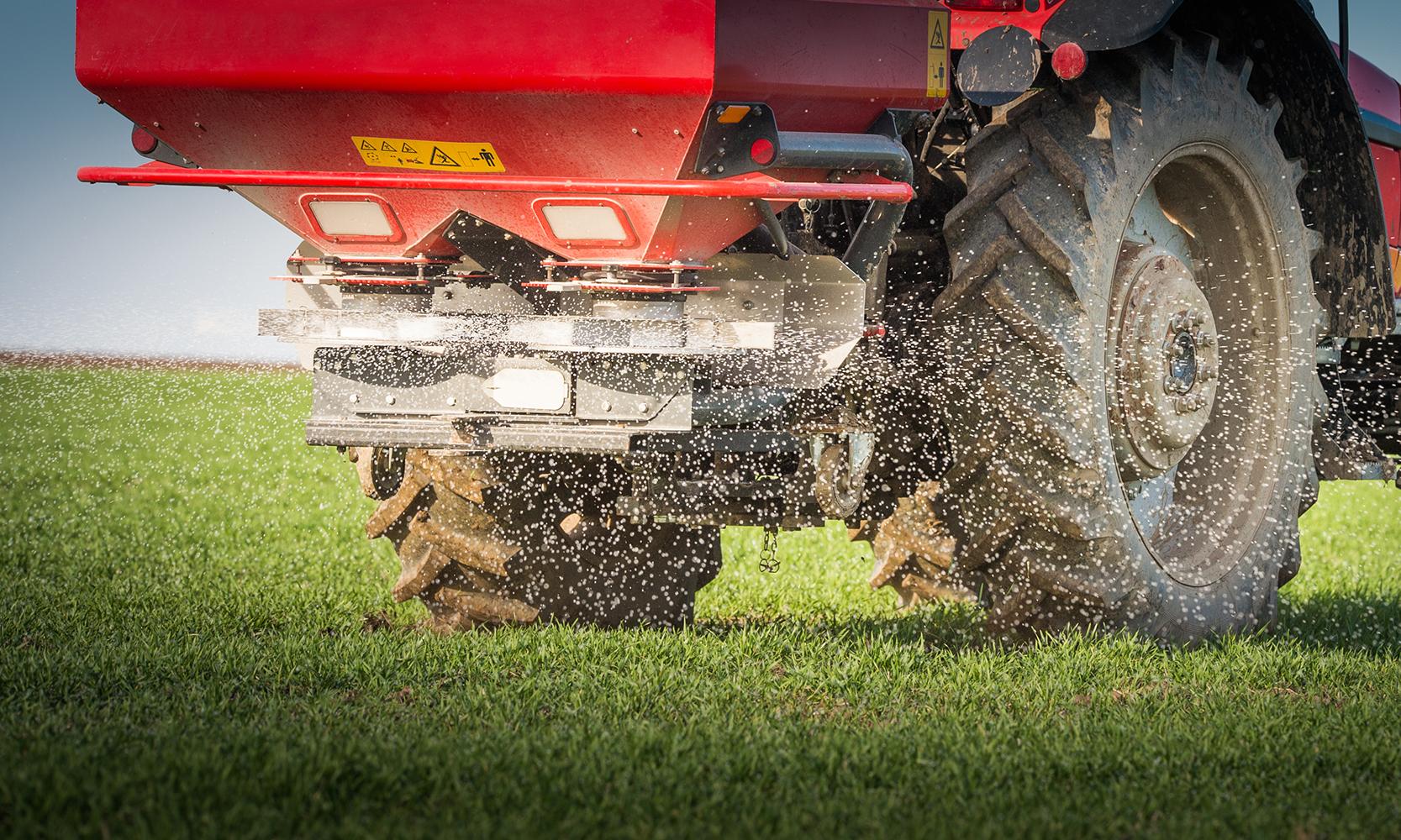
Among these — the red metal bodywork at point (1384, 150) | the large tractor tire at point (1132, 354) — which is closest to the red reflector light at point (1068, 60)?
the large tractor tire at point (1132, 354)

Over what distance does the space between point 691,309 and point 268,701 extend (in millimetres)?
1289

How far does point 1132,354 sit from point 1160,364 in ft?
0.30

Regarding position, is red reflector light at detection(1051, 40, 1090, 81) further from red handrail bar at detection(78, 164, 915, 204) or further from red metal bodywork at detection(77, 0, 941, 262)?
red handrail bar at detection(78, 164, 915, 204)

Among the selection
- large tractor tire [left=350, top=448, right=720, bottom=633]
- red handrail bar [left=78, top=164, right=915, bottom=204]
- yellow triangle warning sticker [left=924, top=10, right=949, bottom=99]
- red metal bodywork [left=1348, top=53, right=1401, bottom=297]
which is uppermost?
red metal bodywork [left=1348, top=53, right=1401, bottom=297]

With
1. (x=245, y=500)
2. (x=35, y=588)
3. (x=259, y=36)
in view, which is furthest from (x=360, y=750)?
(x=245, y=500)

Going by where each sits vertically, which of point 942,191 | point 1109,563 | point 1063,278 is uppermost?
point 942,191

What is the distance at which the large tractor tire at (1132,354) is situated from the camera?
141 inches

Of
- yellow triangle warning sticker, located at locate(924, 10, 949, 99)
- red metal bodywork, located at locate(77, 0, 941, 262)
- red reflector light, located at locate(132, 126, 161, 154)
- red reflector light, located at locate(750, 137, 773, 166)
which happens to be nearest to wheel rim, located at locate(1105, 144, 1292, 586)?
yellow triangle warning sticker, located at locate(924, 10, 949, 99)

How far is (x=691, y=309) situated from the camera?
339cm

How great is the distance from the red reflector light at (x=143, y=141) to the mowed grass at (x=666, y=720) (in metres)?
1.24

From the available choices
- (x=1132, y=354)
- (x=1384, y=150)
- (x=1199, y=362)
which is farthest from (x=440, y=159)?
(x=1384, y=150)

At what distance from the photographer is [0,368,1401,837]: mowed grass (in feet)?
7.77

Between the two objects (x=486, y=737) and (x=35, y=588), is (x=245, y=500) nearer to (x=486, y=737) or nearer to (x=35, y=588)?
(x=35, y=588)

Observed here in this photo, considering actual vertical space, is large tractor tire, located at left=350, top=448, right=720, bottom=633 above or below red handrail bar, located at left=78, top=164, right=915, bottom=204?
below
